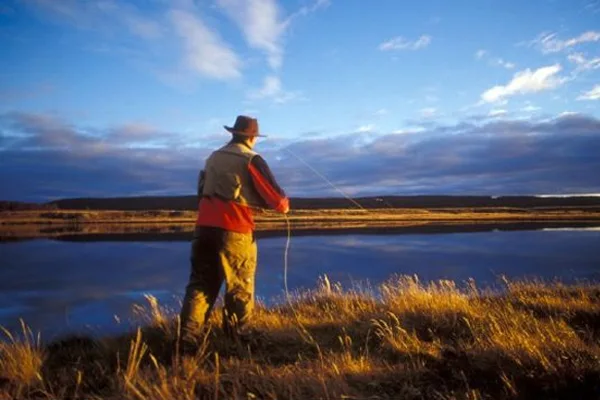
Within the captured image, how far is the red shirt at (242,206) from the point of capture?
5.20m

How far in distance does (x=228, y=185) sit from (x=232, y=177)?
96 millimetres

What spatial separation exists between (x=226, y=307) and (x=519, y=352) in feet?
9.92

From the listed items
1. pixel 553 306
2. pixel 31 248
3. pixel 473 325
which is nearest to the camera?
pixel 473 325

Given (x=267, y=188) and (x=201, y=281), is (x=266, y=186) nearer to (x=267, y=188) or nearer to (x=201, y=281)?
(x=267, y=188)

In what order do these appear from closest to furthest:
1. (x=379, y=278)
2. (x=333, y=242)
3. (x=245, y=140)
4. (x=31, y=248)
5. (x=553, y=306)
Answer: (x=245, y=140), (x=553, y=306), (x=379, y=278), (x=31, y=248), (x=333, y=242)

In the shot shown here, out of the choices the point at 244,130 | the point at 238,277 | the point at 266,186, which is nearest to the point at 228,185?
the point at 266,186

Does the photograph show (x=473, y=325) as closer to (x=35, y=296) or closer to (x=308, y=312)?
(x=308, y=312)

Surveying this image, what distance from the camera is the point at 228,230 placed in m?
5.19

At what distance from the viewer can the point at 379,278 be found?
1455 cm

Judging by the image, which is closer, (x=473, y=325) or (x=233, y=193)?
(x=233, y=193)

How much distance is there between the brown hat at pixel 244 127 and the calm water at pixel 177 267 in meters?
3.77

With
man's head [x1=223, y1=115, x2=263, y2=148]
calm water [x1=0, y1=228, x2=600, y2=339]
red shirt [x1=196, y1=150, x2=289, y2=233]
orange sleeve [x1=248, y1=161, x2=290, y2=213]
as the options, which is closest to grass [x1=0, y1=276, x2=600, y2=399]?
red shirt [x1=196, y1=150, x2=289, y2=233]

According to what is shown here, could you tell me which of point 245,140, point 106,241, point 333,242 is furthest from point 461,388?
point 106,241

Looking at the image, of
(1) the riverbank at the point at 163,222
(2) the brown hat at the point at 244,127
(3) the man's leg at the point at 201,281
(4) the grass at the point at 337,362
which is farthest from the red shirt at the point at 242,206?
(1) the riverbank at the point at 163,222
